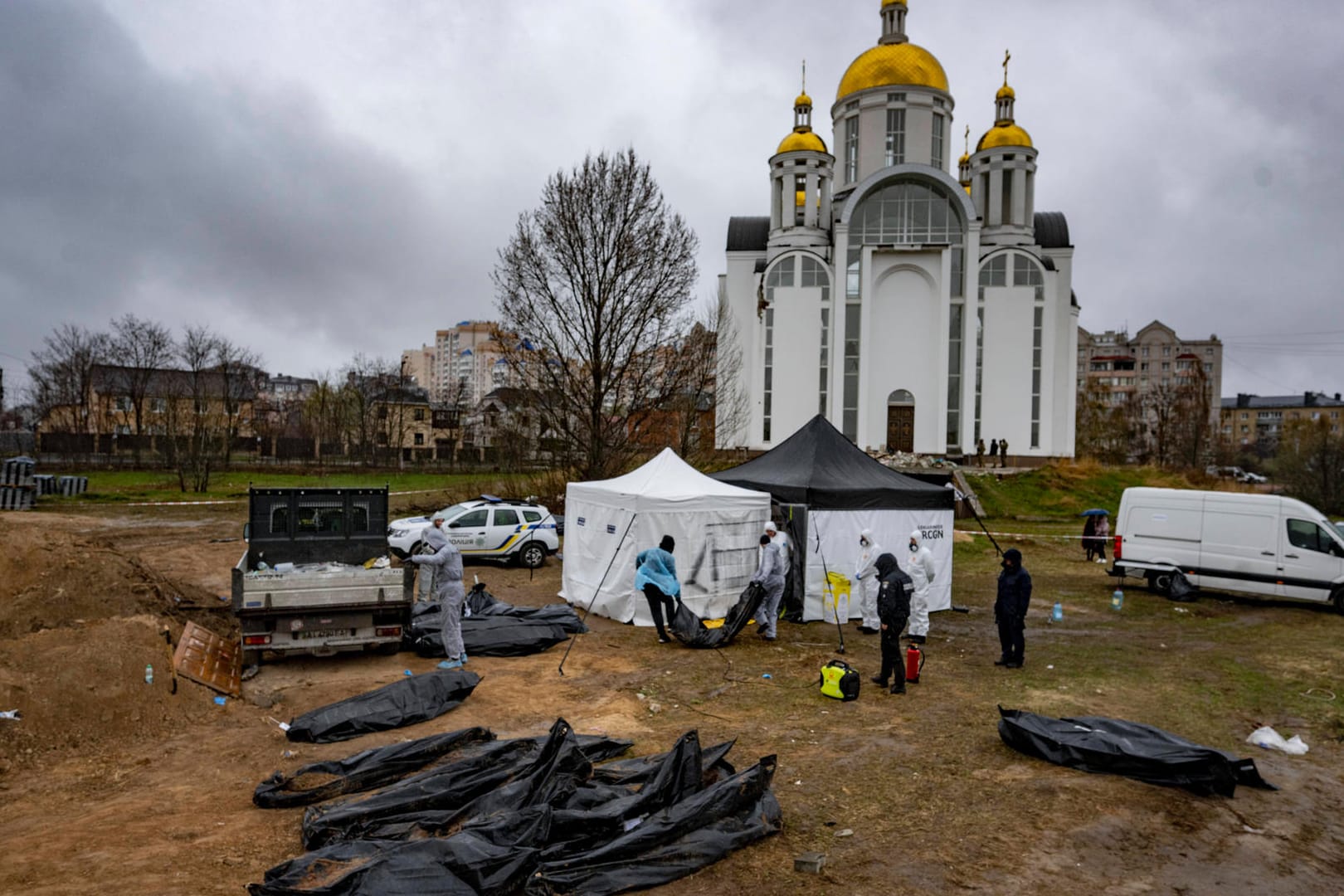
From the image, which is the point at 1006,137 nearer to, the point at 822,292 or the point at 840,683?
Answer: the point at 822,292

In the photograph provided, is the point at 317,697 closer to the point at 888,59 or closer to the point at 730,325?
the point at 730,325

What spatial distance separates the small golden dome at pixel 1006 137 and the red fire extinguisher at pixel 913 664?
134 feet

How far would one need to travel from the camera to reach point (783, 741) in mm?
7559

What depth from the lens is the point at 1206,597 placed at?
17.4 meters

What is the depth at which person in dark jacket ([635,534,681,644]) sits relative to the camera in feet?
39.1

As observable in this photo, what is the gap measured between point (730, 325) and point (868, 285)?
25.5 feet

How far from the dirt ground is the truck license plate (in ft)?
1.72

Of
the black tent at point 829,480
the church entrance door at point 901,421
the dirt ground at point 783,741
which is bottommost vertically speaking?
the dirt ground at point 783,741

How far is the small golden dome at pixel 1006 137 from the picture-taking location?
42656mm

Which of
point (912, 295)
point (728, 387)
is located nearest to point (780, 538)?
point (728, 387)

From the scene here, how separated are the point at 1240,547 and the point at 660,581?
40.2 ft

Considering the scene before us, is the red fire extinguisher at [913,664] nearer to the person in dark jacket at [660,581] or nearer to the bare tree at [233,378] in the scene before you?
the person in dark jacket at [660,581]

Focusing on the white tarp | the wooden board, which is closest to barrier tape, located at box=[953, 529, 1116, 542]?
the white tarp

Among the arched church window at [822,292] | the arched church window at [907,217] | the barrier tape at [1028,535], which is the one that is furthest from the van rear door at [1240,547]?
the arched church window at [907,217]
